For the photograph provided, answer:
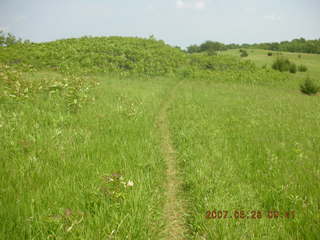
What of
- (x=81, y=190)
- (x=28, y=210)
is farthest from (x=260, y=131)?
(x=28, y=210)

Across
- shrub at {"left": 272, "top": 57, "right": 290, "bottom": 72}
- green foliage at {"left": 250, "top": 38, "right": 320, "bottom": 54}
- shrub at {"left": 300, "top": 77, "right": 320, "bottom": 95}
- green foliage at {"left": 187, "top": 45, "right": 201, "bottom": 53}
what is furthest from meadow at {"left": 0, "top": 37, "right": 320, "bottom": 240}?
green foliage at {"left": 250, "top": 38, "right": 320, "bottom": 54}

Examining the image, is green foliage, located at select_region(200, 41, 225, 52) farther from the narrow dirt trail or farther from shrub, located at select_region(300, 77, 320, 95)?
the narrow dirt trail

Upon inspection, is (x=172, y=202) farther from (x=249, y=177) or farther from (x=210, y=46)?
(x=210, y=46)

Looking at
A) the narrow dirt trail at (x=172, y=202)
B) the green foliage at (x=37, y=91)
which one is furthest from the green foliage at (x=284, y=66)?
the narrow dirt trail at (x=172, y=202)

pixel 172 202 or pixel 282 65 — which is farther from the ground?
pixel 282 65

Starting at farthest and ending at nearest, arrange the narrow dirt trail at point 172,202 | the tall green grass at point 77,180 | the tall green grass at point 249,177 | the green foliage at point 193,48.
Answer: the green foliage at point 193,48
the narrow dirt trail at point 172,202
the tall green grass at point 249,177
the tall green grass at point 77,180

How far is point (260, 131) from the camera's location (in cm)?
717

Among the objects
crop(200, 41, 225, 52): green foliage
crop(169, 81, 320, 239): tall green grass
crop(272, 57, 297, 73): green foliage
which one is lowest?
crop(169, 81, 320, 239): tall green grass

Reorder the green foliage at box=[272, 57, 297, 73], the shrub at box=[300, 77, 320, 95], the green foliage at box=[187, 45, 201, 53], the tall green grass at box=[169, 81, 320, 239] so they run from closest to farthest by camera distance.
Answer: the tall green grass at box=[169, 81, 320, 239], the shrub at box=[300, 77, 320, 95], the green foliage at box=[272, 57, 297, 73], the green foliage at box=[187, 45, 201, 53]

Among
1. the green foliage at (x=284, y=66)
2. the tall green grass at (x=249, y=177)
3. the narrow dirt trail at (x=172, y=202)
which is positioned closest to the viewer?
the tall green grass at (x=249, y=177)

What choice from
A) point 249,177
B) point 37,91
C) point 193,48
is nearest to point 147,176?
point 249,177

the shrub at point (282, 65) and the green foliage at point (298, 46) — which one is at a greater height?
the green foliage at point (298, 46)

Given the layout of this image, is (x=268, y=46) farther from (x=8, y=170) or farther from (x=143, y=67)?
(x=8, y=170)

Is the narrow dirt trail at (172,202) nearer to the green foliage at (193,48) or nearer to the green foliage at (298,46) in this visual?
the green foliage at (193,48)
